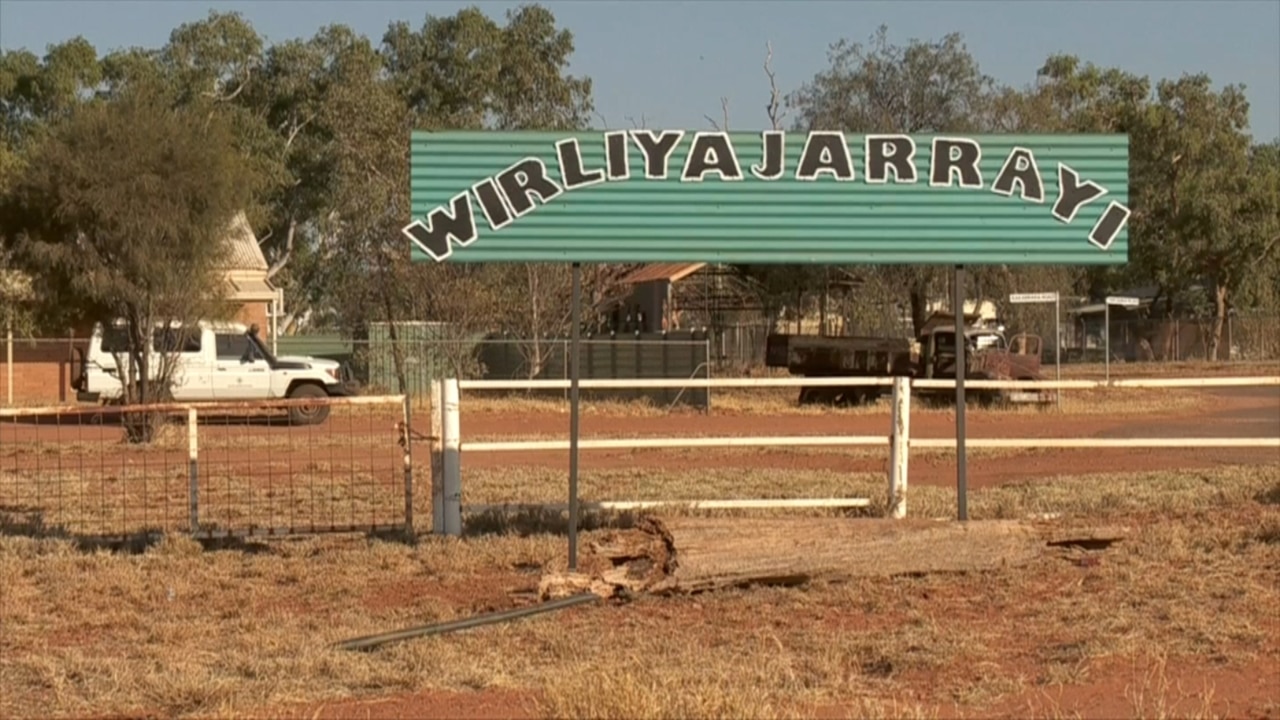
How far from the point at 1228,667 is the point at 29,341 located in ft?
98.2

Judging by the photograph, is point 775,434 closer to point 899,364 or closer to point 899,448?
point 899,364

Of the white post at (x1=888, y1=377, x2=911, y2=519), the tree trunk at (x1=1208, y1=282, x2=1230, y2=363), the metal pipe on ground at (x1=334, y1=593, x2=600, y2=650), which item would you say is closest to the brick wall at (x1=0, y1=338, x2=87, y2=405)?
the white post at (x1=888, y1=377, x2=911, y2=519)

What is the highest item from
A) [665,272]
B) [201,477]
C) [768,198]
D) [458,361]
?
[665,272]

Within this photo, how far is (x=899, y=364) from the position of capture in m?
29.9

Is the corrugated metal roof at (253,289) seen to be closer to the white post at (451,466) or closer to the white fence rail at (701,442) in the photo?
the white fence rail at (701,442)

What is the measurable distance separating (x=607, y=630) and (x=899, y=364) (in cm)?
2123

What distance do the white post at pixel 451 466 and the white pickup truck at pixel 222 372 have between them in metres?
15.3

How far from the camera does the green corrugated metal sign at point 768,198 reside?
1130cm

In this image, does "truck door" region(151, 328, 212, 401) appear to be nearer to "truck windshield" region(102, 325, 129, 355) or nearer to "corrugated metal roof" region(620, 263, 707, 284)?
"truck windshield" region(102, 325, 129, 355)

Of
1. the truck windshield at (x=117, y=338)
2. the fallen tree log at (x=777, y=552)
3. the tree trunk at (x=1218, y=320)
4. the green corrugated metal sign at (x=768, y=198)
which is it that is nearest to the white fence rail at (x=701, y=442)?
the green corrugated metal sign at (x=768, y=198)

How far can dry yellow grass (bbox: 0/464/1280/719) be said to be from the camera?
754cm

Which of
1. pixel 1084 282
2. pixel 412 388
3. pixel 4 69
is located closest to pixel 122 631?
pixel 412 388

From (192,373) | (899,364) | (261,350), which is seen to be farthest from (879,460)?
(192,373)

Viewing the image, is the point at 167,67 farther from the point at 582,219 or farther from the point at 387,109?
the point at 582,219
